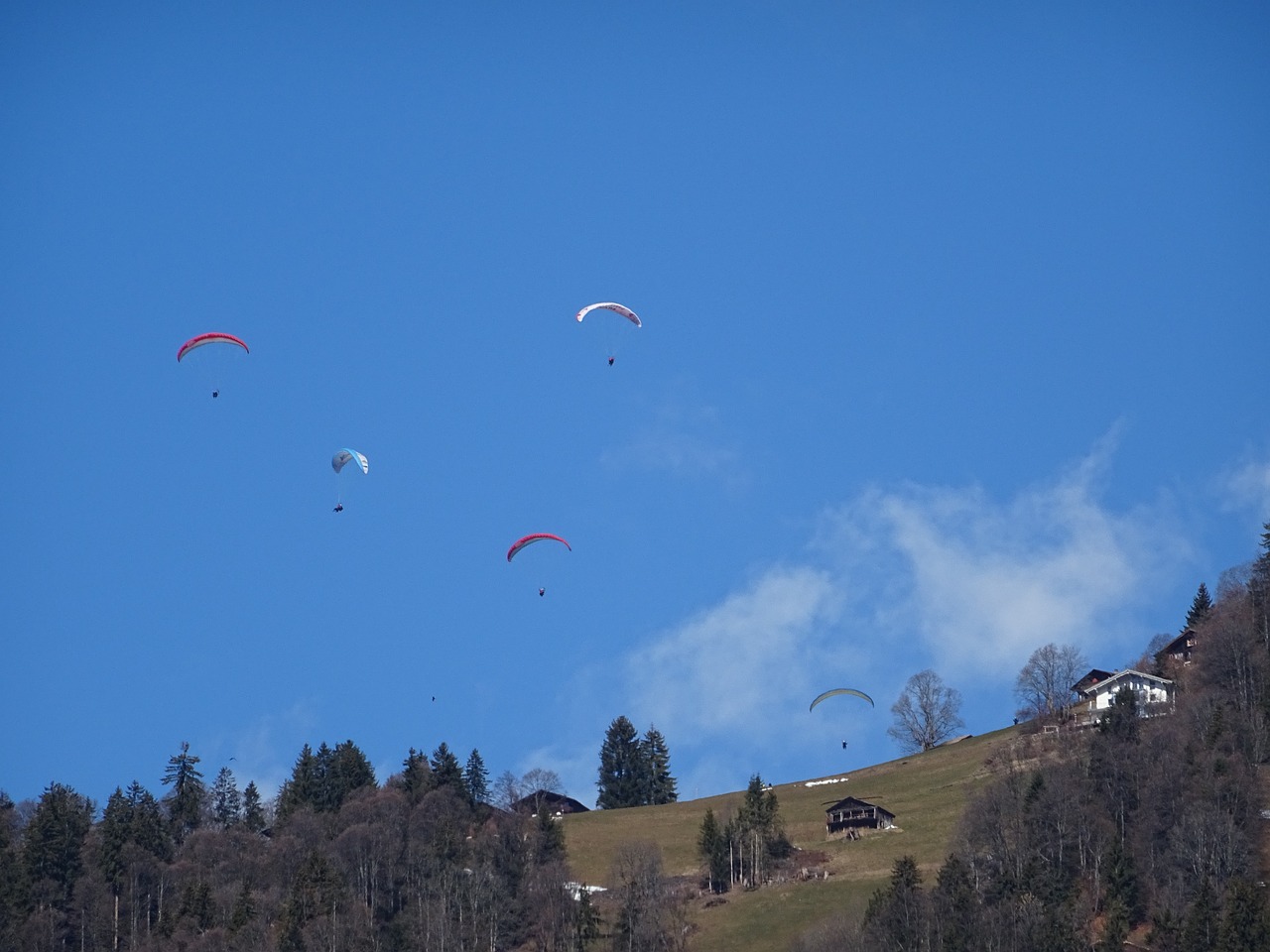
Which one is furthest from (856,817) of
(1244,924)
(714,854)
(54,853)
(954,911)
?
(54,853)

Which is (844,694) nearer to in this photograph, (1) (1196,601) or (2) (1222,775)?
(2) (1222,775)

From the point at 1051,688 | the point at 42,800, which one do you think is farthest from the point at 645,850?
the point at 1051,688

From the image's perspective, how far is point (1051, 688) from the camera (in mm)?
136625

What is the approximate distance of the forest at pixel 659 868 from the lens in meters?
82.4

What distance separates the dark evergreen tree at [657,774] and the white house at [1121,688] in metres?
29.6

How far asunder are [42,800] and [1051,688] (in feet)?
231

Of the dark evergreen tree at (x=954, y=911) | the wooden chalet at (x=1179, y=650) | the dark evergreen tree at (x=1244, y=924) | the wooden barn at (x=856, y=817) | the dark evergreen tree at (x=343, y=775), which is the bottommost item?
the dark evergreen tree at (x=1244, y=924)

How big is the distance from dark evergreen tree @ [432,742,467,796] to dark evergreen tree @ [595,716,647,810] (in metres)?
18.2

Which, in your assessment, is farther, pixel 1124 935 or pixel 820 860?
pixel 820 860

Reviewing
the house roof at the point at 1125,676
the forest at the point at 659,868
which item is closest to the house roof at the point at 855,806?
the forest at the point at 659,868

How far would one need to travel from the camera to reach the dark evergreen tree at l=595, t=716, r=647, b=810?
136 meters

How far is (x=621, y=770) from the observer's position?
454 feet

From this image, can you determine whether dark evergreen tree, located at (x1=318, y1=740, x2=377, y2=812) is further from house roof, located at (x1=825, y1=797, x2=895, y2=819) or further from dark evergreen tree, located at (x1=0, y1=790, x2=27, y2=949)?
house roof, located at (x1=825, y1=797, x2=895, y2=819)

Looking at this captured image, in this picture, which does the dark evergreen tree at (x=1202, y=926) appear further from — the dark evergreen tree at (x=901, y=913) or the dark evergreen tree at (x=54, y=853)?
the dark evergreen tree at (x=54, y=853)
